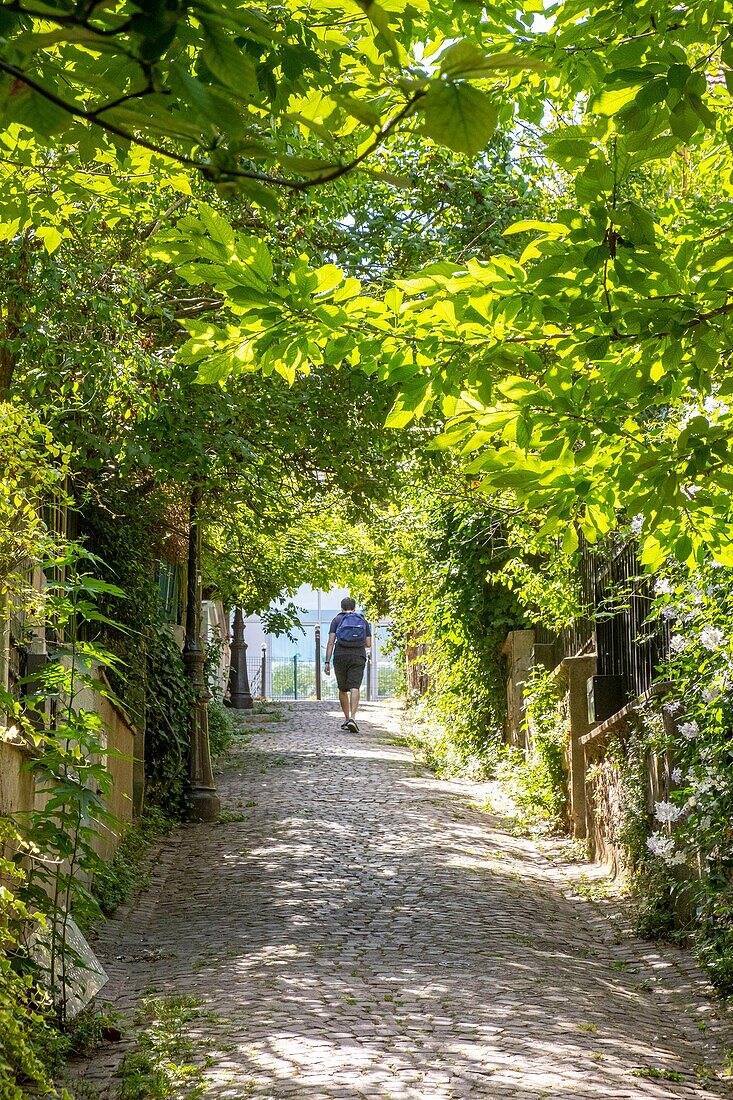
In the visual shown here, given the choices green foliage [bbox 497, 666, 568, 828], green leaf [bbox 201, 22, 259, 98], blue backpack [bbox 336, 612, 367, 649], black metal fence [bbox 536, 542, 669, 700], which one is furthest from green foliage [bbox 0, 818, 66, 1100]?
blue backpack [bbox 336, 612, 367, 649]

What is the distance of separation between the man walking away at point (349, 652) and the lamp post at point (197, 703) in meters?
7.24

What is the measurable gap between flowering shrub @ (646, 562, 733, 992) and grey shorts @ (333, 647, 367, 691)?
511 inches

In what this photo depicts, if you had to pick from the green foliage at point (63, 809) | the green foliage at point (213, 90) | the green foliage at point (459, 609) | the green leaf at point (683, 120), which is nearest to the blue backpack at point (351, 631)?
the green foliage at point (459, 609)

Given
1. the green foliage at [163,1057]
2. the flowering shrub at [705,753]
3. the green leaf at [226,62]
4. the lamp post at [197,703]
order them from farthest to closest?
the lamp post at [197,703] → the flowering shrub at [705,753] → the green foliage at [163,1057] → the green leaf at [226,62]

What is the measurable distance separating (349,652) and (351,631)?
365 mm

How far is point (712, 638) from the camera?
597 cm

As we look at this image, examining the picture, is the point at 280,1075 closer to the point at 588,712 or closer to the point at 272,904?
the point at 272,904

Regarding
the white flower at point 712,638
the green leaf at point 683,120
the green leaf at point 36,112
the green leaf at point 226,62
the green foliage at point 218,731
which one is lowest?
the green foliage at point 218,731

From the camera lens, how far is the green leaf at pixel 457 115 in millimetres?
1551

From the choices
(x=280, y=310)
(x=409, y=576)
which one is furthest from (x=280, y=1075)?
(x=409, y=576)

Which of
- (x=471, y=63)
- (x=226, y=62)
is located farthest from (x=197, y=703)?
(x=471, y=63)

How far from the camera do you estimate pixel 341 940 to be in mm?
6941

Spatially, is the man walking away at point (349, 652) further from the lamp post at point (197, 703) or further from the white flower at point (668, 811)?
the white flower at point (668, 811)

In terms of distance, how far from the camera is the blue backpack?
64.6 ft
